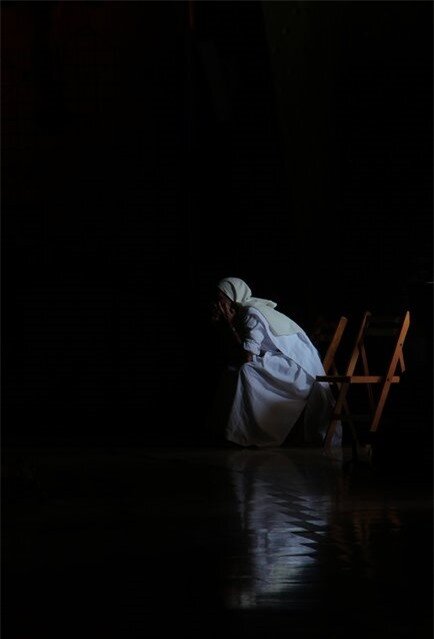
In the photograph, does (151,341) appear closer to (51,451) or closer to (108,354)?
(108,354)

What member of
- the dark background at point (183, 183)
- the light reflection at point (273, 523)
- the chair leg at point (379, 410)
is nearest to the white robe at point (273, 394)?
the chair leg at point (379, 410)

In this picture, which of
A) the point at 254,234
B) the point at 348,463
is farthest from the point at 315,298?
the point at 348,463

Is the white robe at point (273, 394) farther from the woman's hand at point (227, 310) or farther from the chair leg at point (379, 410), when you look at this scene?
the chair leg at point (379, 410)

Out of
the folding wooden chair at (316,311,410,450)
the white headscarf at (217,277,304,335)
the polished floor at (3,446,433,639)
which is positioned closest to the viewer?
the polished floor at (3,446,433,639)

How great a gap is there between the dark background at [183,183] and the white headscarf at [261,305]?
3.63ft

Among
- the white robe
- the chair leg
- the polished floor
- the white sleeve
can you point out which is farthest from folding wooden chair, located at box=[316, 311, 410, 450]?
the polished floor

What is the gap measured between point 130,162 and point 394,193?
2075mm

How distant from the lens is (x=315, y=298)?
10.8 m

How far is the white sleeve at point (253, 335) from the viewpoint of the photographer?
367 inches

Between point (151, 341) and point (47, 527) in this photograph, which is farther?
point (151, 341)

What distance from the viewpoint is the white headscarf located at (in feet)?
31.1

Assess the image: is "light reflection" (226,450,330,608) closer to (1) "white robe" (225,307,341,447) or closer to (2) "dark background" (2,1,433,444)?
(1) "white robe" (225,307,341,447)

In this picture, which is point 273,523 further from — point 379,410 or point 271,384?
point 271,384

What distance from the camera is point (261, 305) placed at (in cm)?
968
